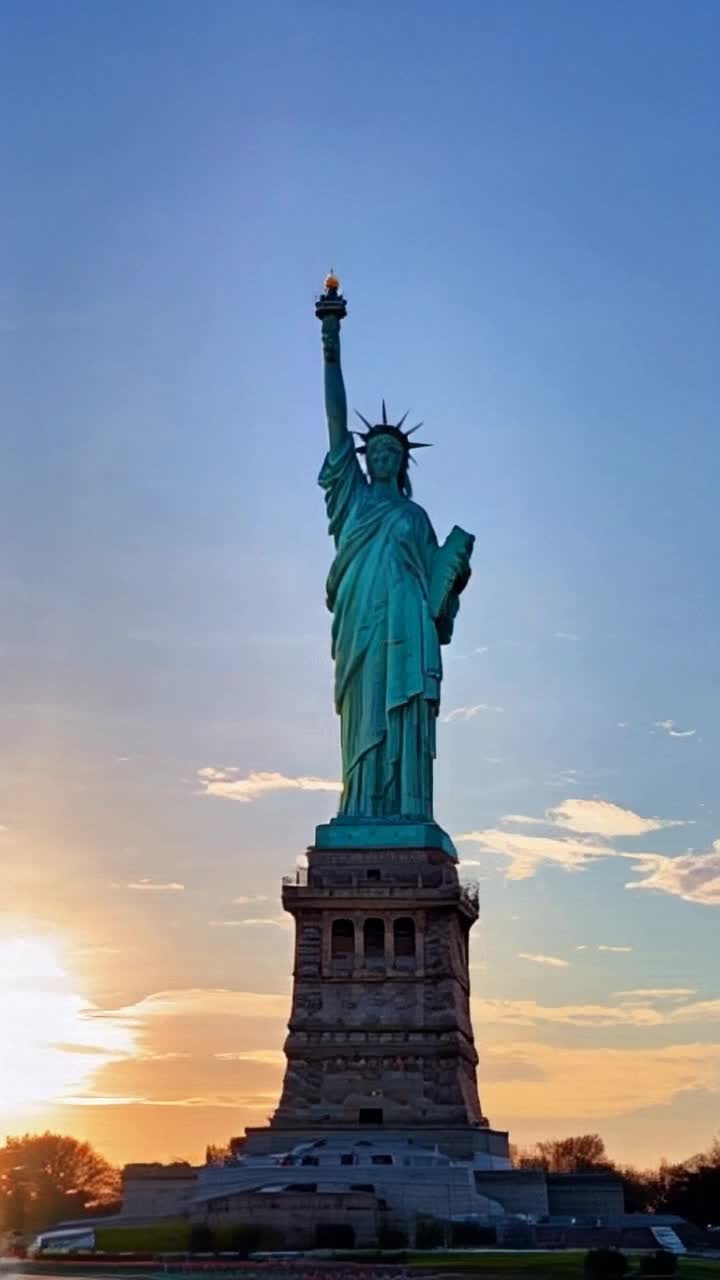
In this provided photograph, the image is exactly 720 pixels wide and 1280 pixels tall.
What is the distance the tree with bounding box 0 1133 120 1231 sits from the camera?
49969mm

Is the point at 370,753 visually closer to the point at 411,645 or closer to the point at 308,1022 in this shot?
the point at 411,645

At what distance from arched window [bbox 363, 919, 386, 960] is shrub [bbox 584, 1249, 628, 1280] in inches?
849

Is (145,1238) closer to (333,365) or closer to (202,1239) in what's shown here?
(202,1239)

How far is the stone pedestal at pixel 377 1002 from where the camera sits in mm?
47281

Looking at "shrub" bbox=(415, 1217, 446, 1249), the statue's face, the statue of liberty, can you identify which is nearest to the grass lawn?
"shrub" bbox=(415, 1217, 446, 1249)

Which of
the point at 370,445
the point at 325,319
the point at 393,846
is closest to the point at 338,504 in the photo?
the point at 370,445

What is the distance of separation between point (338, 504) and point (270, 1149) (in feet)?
70.0

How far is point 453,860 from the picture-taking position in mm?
53094

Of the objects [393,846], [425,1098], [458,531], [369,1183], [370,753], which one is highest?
[458,531]

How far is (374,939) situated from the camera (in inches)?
1975

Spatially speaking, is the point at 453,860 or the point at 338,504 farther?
Result: the point at 338,504

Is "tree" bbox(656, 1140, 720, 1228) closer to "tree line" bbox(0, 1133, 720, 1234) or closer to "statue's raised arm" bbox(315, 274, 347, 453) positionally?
"tree line" bbox(0, 1133, 720, 1234)

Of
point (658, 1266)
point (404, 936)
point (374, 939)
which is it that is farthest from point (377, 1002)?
point (658, 1266)

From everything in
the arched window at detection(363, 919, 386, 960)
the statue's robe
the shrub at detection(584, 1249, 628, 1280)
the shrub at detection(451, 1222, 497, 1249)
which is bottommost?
the shrub at detection(584, 1249, 628, 1280)
